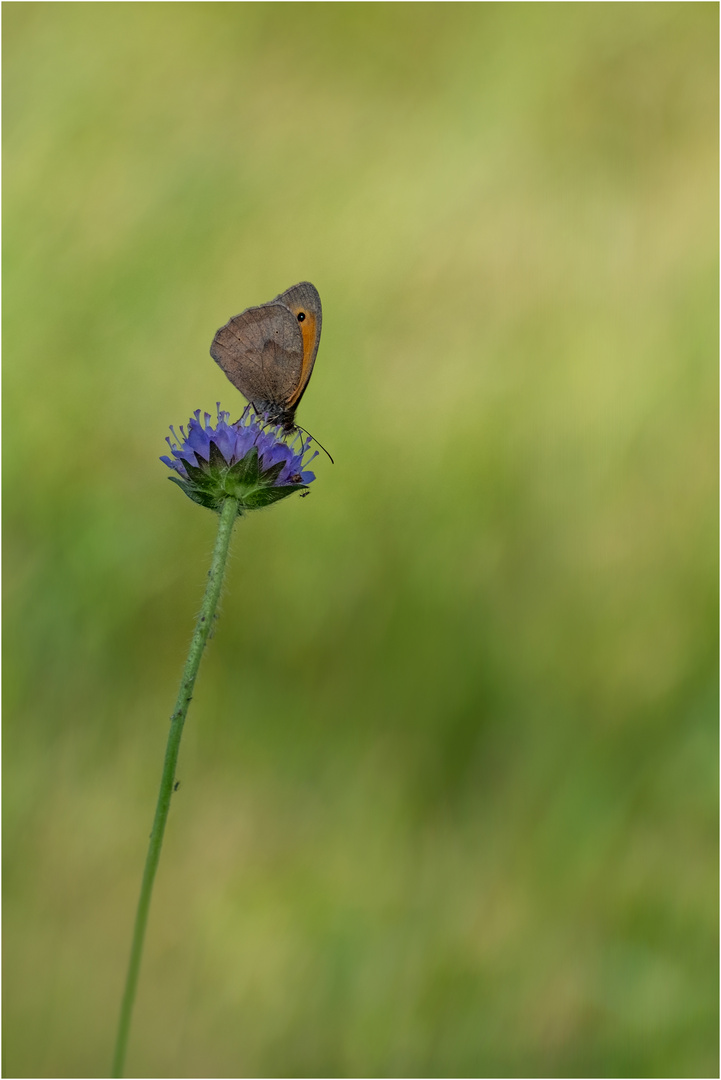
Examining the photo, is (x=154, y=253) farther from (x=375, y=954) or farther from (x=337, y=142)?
(x=375, y=954)

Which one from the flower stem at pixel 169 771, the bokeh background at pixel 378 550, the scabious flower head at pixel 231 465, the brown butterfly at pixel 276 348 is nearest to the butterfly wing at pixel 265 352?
the brown butterfly at pixel 276 348

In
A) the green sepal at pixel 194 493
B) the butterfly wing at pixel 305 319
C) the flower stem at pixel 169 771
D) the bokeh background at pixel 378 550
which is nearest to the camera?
the flower stem at pixel 169 771

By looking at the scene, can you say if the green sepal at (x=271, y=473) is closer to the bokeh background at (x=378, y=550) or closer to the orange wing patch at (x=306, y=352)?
the orange wing patch at (x=306, y=352)

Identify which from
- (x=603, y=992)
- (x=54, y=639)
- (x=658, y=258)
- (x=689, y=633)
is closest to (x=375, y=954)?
(x=603, y=992)

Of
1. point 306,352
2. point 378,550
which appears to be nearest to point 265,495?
point 306,352

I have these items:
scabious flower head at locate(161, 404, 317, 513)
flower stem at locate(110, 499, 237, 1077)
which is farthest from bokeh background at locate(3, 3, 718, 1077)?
scabious flower head at locate(161, 404, 317, 513)

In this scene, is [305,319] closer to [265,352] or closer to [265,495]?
[265,352]
